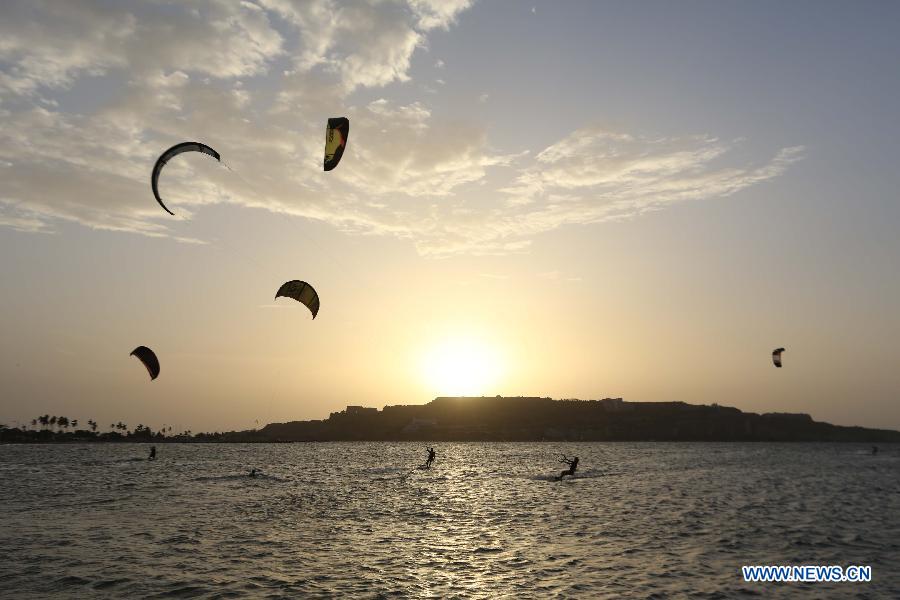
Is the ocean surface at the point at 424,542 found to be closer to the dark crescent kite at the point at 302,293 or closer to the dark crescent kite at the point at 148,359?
the dark crescent kite at the point at 148,359

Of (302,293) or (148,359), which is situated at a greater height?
(302,293)

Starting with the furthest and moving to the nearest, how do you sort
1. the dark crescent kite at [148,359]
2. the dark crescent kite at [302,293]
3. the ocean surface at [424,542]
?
the dark crescent kite at [148,359], the dark crescent kite at [302,293], the ocean surface at [424,542]

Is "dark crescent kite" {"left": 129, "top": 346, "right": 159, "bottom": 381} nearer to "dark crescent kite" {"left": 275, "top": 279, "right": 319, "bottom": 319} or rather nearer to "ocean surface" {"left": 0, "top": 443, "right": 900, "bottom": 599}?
"ocean surface" {"left": 0, "top": 443, "right": 900, "bottom": 599}

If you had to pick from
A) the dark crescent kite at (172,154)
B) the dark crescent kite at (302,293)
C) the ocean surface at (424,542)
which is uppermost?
the dark crescent kite at (172,154)

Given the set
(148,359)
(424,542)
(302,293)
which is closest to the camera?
(424,542)

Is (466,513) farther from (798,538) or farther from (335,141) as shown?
(335,141)

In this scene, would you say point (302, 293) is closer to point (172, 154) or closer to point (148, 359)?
point (172, 154)

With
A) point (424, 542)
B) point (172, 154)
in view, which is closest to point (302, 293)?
point (172, 154)

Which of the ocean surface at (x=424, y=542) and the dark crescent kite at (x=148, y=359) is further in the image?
the dark crescent kite at (x=148, y=359)

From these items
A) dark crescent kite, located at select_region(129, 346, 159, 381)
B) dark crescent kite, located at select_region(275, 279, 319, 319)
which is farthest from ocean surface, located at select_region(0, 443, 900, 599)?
dark crescent kite, located at select_region(275, 279, 319, 319)

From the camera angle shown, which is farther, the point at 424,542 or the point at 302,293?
the point at 302,293

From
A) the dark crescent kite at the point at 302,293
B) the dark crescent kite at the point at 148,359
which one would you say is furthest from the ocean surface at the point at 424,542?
the dark crescent kite at the point at 302,293

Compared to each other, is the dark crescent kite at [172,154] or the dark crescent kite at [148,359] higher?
the dark crescent kite at [172,154]

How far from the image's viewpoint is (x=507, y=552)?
22812 millimetres
